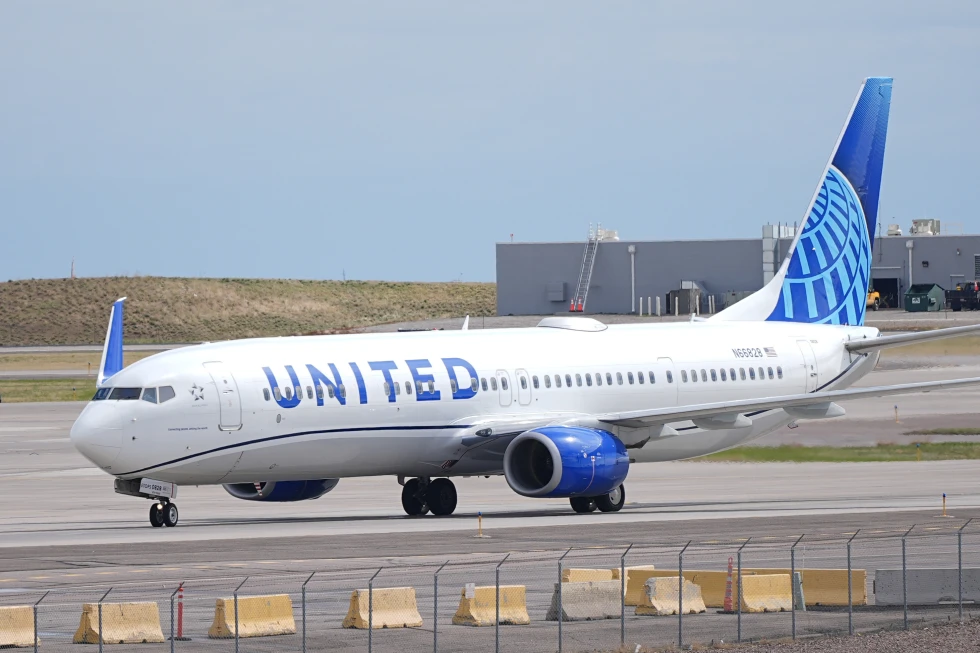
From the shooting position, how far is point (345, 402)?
39.0 metres

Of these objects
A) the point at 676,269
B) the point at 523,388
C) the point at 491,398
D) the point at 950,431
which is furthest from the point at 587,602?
the point at 676,269

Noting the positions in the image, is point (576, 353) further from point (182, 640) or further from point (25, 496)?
point (182, 640)

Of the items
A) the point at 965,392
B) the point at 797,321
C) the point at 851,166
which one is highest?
the point at 851,166

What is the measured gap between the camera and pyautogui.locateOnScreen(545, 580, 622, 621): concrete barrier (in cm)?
2419

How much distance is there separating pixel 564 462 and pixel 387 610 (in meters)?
15.6

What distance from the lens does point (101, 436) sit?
36375 mm

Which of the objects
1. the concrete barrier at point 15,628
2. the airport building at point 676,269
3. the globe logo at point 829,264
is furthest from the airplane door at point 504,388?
the airport building at point 676,269

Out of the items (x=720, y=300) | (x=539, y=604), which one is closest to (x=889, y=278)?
(x=720, y=300)

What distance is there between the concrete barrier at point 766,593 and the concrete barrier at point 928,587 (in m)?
1.42

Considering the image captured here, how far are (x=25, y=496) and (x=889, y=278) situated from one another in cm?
8372

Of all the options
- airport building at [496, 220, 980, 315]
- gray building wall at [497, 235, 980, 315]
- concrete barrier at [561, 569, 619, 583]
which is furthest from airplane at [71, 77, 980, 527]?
gray building wall at [497, 235, 980, 315]

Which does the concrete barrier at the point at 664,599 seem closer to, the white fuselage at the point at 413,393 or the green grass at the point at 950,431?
the white fuselage at the point at 413,393

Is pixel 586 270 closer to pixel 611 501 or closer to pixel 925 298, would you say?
pixel 925 298

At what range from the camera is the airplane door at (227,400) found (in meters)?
37.4
